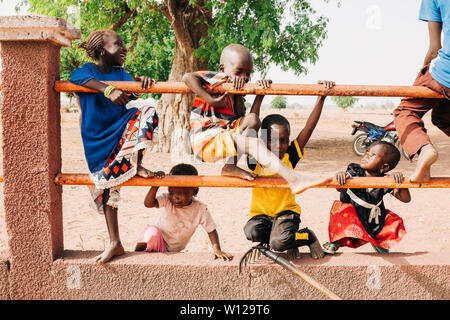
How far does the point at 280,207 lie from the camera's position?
8.30ft

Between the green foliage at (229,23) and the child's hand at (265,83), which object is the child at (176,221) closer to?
the child's hand at (265,83)

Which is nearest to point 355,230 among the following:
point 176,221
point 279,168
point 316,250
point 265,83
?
point 316,250

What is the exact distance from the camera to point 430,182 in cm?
234

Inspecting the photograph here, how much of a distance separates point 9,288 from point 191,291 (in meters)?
1.03

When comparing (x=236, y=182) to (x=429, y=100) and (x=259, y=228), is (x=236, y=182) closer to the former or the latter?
(x=259, y=228)

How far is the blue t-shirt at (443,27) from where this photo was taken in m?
2.32

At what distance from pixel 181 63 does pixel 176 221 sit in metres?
8.84

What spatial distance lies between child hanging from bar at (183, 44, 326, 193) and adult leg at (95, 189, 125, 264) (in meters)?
0.60

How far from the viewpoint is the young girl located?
2336mm

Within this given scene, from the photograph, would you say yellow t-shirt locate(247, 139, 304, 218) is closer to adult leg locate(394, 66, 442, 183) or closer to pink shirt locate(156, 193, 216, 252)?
pink shirt locate(156, 193, 216, 252)

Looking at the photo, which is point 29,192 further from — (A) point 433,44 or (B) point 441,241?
(B) point 441,241

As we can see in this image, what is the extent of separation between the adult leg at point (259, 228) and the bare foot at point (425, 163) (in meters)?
0.84

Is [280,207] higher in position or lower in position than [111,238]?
higher

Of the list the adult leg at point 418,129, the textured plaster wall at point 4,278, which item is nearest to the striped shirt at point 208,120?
the adult leg at point 418,129
